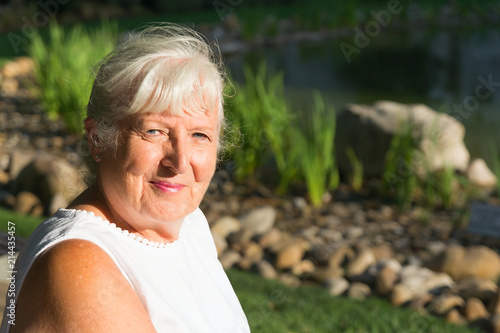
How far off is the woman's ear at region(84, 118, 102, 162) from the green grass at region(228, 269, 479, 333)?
161 centimetres

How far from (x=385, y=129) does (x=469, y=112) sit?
6.74 feet

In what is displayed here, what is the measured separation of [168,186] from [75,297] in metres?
0.30

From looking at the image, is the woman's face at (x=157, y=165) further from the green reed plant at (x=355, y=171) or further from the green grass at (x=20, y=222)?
the green reed plant at (x=355, y=171)

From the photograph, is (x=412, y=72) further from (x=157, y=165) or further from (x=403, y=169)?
(x=157, y=165)

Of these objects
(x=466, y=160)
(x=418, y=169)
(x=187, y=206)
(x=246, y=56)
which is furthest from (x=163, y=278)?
(x=246, y=56)

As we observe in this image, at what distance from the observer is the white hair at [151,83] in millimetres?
1071

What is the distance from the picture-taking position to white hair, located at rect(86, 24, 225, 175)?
107cm

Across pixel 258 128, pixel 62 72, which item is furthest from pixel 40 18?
pixel 258 128

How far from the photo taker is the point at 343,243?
3922 millimetres

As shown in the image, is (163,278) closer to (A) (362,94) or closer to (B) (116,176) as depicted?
(B) (116,176)

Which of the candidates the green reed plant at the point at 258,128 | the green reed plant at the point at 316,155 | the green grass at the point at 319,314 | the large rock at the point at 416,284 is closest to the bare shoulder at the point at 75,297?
the green grass at the point at 319,314

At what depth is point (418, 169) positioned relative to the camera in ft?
15.1

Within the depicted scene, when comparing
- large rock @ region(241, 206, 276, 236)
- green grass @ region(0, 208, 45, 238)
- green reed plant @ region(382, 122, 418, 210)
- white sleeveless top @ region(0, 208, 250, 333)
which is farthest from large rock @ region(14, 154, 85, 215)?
white sleeveless top @ region(0, 208, 250, 333)

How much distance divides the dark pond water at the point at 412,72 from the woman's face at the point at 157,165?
15.3 ft
